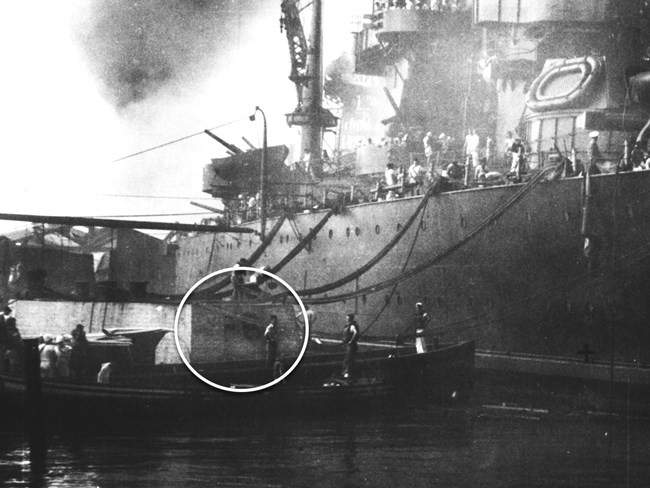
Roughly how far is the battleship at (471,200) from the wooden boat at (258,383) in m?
1.09

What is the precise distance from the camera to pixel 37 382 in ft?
48.4

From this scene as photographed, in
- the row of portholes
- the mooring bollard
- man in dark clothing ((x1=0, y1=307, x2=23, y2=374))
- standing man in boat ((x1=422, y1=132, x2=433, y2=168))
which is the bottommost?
the mooring bollard

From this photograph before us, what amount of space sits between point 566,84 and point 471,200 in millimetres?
4007

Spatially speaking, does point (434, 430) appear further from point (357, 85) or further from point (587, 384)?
point (357, 85)

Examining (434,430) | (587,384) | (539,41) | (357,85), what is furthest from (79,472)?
(357,85)

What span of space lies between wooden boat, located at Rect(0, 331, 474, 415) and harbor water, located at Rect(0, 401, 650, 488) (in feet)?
0.79

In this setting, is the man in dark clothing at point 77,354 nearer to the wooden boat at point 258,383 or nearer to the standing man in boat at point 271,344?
the wooden boat at point 258,383

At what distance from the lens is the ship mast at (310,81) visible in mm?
34344

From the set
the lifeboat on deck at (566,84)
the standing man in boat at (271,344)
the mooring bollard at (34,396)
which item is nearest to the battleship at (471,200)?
the lifeboat on deck at (566,84)

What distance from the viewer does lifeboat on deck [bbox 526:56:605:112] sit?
23.4 metres

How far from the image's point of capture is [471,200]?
74.1ft

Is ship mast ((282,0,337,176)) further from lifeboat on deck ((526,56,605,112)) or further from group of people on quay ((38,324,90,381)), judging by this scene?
group of people on quay ((38,324,90,381))

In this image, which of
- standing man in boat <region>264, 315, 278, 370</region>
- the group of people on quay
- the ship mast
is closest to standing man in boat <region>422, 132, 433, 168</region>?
the ship mast

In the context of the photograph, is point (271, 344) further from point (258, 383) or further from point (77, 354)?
point (77, 354)
